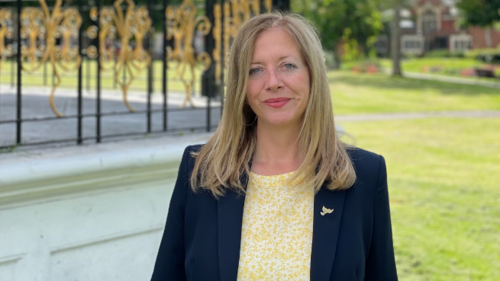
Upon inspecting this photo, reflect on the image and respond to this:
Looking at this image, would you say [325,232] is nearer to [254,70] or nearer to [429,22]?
[254,70]

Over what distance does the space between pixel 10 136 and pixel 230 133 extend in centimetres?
207

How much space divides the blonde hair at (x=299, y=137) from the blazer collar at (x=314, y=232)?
0.04 meters

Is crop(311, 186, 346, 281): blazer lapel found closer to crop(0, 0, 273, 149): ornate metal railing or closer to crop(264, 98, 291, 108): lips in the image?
crop(264, 98, 291, 108): lips

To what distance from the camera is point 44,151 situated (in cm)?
357

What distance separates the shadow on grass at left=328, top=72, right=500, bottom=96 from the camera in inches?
1017

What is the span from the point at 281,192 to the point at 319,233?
0.20 metres

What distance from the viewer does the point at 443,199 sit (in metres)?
7.93

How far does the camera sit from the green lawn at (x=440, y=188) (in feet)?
18.5

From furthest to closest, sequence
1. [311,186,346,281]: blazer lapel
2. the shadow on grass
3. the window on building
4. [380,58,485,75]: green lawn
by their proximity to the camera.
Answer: the window on building → [380,58,485,75]: green lawn → the shadow on grass → [311,186,346,281]: blazer lapel

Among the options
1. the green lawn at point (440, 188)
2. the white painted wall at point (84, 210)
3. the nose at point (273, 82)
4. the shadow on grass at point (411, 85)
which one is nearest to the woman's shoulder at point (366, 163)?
the nose at point (273, 82)

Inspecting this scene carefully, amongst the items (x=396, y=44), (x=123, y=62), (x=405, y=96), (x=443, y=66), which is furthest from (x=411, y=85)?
(x=123, y=62)

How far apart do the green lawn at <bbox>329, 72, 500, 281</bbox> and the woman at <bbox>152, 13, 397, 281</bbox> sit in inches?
35.2

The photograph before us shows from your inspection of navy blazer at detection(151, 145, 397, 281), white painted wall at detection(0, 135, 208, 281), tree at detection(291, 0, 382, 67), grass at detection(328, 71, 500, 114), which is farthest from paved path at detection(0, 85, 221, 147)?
tree at detection(291, 0, 382, 67)

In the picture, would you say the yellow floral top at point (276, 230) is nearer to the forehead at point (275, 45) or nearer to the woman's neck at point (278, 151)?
the woman's neck at point (278, 151)
